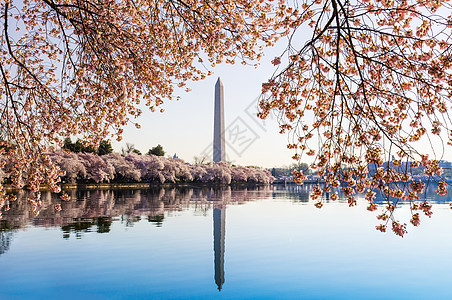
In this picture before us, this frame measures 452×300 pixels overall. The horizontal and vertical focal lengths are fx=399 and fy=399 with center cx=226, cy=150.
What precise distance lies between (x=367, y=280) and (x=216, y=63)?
5.73 m

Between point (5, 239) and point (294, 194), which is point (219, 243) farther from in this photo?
point (294, 194)

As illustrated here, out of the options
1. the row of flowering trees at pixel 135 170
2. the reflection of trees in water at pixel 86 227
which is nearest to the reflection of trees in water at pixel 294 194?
the row of flowering trees at pixel 135 170

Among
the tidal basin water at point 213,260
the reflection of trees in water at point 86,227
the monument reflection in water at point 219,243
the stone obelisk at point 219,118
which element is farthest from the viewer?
the stone obelisk at point 219,118

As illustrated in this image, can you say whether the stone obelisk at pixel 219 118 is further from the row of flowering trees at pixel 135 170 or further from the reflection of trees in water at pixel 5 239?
the reflection of trees in water at pixel 5 239

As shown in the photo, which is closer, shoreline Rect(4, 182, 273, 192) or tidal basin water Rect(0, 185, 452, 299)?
tidal basin water Rect(0, 185, 452, 299)

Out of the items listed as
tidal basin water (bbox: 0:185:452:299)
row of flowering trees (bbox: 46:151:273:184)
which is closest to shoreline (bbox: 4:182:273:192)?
row of flowering trees (bbox: 46:151:273:184)

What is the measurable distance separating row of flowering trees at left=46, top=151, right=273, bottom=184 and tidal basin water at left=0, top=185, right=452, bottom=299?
21655mm

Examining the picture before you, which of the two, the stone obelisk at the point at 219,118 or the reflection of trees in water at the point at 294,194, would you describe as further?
the stone obelisk at the point at 219,118

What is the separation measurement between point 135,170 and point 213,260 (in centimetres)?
4091

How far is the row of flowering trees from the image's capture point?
4297 cm

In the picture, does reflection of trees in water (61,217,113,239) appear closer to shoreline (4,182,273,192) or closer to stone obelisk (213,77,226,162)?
shoreline (4,182,273,192)

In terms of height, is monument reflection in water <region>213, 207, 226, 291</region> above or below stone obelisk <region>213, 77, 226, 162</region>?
below

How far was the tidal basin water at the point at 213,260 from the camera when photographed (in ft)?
25.3

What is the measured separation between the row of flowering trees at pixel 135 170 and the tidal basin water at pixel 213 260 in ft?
71.0
